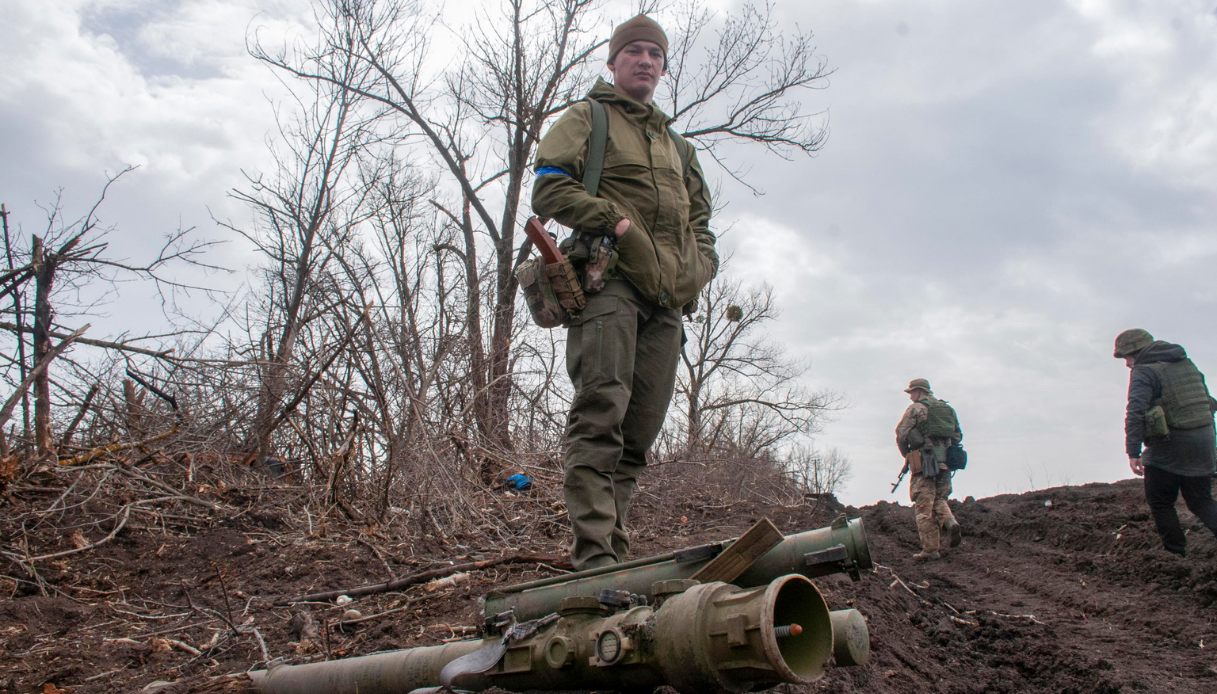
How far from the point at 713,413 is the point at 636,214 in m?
25.6

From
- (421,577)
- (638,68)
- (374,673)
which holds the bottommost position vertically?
(374,673)

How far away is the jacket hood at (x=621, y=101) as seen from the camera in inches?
143

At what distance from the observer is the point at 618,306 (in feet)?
10.8

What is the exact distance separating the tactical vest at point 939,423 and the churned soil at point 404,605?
163 cm

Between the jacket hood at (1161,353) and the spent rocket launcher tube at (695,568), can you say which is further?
the jacket hood at (1161,353)

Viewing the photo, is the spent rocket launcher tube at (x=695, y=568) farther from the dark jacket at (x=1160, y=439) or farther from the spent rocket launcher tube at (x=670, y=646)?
the dark jacket at (x=1160, y=439)

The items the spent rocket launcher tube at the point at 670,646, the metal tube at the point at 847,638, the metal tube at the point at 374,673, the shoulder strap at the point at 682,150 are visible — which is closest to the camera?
the spent rocket launcher tube at the point at 670,646

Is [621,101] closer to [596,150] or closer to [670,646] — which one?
[596,150]

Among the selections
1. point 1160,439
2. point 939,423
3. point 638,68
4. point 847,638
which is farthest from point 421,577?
point 939,423

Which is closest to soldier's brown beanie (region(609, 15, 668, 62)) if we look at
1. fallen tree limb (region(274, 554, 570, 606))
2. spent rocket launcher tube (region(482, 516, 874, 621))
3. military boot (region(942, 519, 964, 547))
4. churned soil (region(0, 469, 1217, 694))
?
spent rocket launcher tube (region(482, 516, 874, 621))

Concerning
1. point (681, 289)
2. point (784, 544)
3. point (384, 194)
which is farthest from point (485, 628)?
point (384, 194)

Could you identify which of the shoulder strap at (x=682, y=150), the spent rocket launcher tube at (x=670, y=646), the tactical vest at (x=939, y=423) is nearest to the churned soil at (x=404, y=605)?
the spent rocket launcher tube at (x=670, y=646)

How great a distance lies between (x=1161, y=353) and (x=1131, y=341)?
249 mm

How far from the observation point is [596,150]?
3.51m
